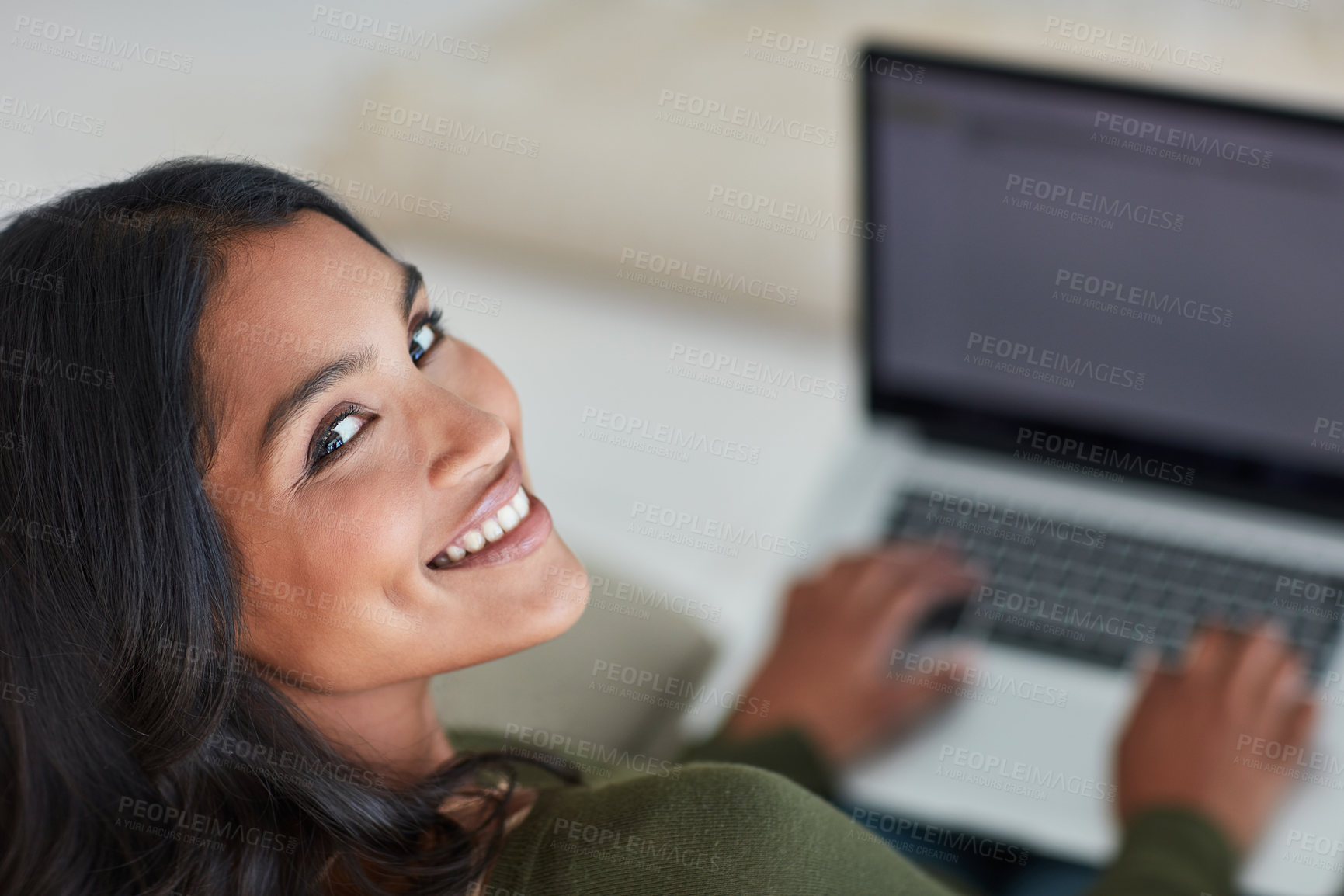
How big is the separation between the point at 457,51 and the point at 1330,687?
1123 millimetres

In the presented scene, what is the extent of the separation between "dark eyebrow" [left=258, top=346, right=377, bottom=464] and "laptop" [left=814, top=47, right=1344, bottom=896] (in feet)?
1.53

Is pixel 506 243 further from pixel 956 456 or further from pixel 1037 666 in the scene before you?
pixel 1037 666

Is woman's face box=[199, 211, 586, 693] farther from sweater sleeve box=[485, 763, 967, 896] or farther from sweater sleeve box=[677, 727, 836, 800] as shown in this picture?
sweater sleeve box=[677, 727, 836, 800]

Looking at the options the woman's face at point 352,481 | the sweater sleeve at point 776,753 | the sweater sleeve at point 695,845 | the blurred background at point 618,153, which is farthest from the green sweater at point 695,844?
the blurred background at point 618,153

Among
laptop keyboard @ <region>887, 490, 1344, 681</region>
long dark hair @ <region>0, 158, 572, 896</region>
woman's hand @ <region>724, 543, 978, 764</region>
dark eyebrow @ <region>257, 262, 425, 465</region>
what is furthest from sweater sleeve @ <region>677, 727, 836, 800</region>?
dark eyebrow @ <region>257, 262, 425, 465</region>

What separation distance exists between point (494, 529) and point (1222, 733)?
2.10 ft

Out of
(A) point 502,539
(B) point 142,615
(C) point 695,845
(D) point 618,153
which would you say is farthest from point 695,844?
(D) point 618,153

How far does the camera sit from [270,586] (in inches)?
23.7

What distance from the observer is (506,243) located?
1.43 metres

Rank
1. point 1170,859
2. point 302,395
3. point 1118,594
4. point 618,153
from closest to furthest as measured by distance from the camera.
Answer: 1. point 302,395
2. point 1170,859
3. point 1118,594
4. point 618,153

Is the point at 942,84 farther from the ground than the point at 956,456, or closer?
farther from the ground

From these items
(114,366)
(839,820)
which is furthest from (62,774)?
(839,820)

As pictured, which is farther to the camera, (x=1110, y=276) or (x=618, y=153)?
(x=618, y=153)

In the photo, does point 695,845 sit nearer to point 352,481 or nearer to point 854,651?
point 352,481
